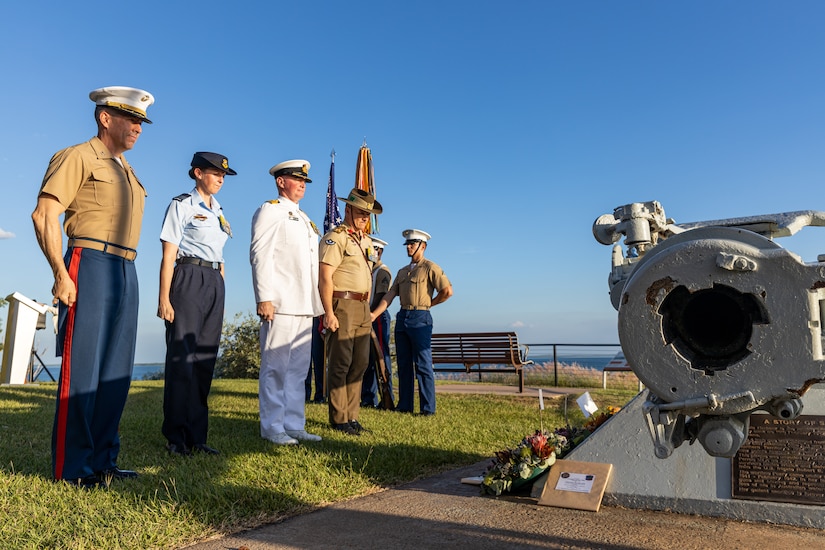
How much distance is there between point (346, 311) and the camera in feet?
19.1

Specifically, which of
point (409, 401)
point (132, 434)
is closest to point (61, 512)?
point (132, 434)

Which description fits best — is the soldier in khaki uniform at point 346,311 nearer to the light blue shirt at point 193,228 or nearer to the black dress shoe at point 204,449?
the light blue shirt at point 193,228

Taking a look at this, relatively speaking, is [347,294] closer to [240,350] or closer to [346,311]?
[346,311]

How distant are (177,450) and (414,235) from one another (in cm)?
424

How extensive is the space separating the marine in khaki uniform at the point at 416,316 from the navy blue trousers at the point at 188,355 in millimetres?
3233

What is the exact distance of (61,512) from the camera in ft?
10.3

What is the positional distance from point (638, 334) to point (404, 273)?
19.8ft

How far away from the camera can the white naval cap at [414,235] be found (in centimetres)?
809

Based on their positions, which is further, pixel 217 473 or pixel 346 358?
pixel 346 358

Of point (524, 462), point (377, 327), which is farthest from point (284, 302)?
point (377, 327)

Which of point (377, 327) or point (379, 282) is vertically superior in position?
point (379, 282)

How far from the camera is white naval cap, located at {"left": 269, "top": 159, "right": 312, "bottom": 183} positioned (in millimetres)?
5492

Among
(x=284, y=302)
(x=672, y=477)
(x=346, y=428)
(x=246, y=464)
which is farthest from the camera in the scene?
(x=346, y=428)

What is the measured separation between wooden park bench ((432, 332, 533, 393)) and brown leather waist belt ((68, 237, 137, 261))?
7615mm
